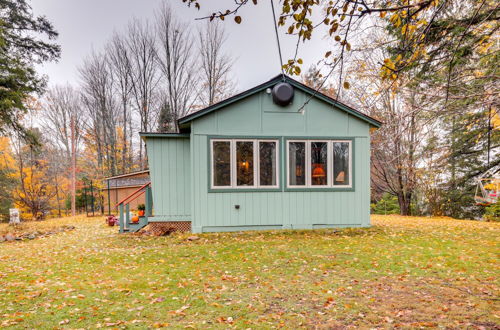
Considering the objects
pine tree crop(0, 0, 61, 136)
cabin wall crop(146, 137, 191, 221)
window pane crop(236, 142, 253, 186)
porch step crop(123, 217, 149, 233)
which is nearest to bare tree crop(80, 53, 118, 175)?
pine tree crop(0, 0, 61, 136)

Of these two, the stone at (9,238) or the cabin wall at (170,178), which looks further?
the stone at (9,238)

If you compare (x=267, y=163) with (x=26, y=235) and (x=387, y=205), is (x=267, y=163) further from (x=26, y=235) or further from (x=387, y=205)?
(x=387, y=205)

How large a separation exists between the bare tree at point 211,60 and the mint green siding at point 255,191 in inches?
404

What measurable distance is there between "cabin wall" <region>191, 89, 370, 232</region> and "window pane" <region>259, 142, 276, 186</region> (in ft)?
0.82

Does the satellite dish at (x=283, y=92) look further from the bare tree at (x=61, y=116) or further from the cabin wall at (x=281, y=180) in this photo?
the bare tree at (x=61, y=116)

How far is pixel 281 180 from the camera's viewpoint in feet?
25.5

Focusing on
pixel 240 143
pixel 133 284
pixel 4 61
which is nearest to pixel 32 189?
pixel 4 61

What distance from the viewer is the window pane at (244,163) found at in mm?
7652

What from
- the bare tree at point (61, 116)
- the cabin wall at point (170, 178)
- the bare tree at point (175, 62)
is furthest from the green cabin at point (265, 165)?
the bare tree at point (61, 116)

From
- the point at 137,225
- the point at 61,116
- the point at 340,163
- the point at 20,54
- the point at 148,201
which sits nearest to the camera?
the point at 340,163

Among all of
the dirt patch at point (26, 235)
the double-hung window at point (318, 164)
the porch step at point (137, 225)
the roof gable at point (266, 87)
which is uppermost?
the roof gable at point (266, 87)

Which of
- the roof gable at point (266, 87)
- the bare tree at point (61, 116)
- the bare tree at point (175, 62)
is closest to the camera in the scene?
the roof gable at point (266, 87)

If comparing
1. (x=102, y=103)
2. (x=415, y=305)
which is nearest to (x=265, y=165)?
(x=415, y=305)

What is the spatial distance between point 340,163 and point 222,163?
11.1 ft
